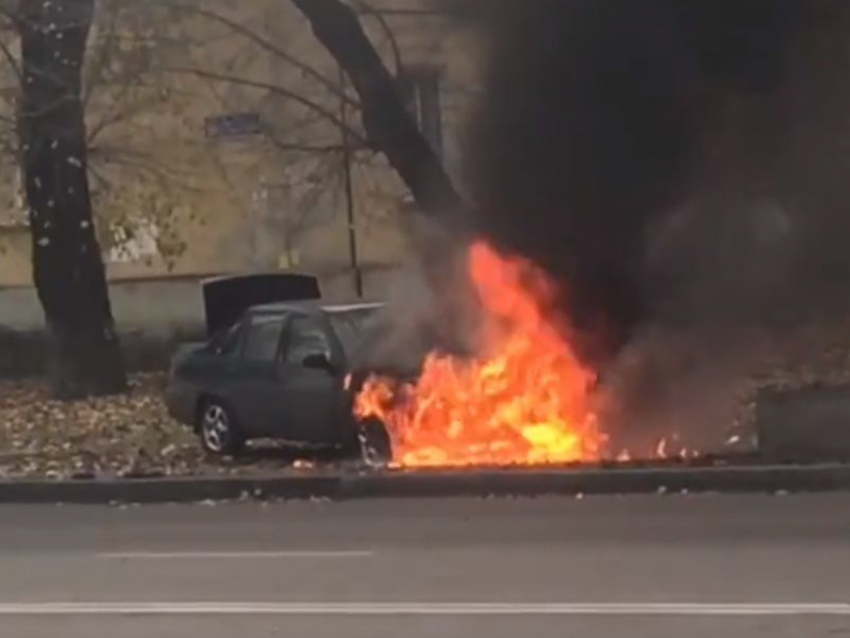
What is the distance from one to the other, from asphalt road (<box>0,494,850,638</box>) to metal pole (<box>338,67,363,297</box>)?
8365 millimetres

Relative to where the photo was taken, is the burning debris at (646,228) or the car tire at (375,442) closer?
the car tire at (375,442)

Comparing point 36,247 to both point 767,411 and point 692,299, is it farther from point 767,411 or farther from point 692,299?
point 767,411

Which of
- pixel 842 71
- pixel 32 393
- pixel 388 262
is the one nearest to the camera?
pixel 842 71

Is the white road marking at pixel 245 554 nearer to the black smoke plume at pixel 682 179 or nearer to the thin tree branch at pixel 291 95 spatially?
the black smoke plume at pixel 682 179

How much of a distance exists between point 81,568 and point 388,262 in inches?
669

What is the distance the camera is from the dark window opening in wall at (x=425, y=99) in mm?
22594

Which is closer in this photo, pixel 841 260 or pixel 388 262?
pixel 841 260

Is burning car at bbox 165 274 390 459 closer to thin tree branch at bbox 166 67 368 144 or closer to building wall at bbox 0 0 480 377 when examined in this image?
building wall at bbox 0 0 480 377

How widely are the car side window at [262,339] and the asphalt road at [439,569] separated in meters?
3.02

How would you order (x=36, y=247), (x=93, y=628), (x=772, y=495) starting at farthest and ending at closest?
(x=36, y=247) < (x=772, y=495) < (x=93, y=628)

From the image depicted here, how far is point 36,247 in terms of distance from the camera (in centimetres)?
2519

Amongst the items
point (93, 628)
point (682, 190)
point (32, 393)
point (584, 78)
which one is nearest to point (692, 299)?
point (682, 190)

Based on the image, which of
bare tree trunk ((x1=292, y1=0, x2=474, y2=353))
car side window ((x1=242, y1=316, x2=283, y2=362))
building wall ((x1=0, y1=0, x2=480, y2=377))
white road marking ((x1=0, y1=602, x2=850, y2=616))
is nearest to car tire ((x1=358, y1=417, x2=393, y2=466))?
car side window ((x1=242, y1=316, x2=283, y2=362))

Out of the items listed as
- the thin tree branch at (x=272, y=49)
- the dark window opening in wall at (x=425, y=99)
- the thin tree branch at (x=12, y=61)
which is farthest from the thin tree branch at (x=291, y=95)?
the thin tree branch at (x=12, y=61)
